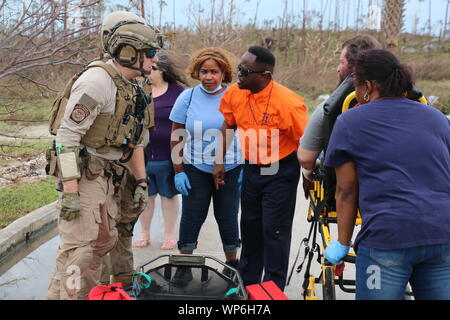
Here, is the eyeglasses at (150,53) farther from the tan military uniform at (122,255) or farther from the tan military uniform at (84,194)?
the tan military uniform at (122,255)

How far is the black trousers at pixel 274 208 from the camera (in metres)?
Answer: 3.40

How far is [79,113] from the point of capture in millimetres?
2820

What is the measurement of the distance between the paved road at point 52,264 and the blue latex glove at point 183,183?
85 cm

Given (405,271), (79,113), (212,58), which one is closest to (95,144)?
(79,113)

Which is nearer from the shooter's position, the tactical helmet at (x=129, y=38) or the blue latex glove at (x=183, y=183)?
the tactical helmet at (x=129, y=38)

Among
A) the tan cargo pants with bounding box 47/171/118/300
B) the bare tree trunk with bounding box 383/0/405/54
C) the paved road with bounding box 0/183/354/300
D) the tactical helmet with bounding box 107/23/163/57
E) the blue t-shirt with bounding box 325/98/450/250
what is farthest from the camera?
the bare tree trunk with bounding box 383/0/405/54

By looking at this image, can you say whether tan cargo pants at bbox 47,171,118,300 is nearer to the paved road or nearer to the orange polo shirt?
the paved road

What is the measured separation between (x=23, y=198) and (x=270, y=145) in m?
3.83

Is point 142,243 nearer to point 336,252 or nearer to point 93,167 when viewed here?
point 93,167

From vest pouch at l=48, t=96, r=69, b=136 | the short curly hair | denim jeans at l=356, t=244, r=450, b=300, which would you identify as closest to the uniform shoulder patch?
vest pouch at l=48, t=96, r=69, b=136

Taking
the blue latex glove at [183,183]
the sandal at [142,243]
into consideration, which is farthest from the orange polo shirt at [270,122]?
the sandal at [142,243]

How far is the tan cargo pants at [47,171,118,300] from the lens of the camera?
293 cm

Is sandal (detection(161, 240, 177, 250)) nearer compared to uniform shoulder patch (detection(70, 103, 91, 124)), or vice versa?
uniform shoulder patch (detection(70, 103, 91, 124))
